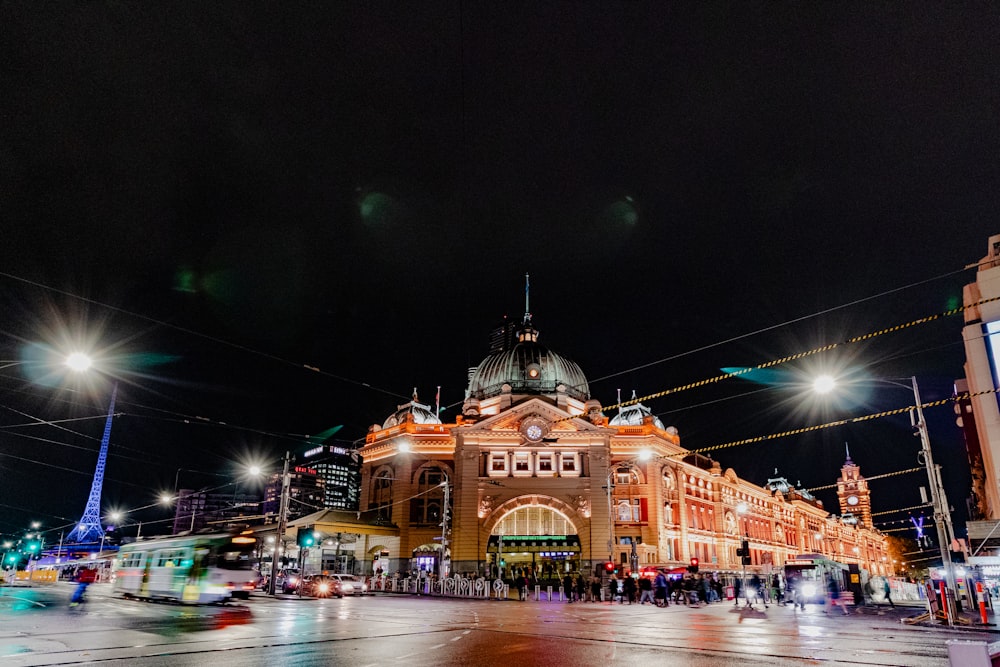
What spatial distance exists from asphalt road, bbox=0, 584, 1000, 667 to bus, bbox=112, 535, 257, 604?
4.41 m

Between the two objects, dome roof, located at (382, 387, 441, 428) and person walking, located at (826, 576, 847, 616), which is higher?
dome roof, located at (382, 387, 441, 428)

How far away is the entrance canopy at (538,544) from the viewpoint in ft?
189

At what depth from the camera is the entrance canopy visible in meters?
57.6

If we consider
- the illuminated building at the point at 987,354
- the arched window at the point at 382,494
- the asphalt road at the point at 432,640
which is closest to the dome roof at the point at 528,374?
the arched window at the point at 382,494

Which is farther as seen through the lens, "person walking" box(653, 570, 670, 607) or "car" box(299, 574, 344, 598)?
"car" box(299, 574, 344, 598)

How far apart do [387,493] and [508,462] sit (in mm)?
13532

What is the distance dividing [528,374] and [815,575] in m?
36.7

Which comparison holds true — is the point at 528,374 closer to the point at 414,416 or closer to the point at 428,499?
the point at 414,416

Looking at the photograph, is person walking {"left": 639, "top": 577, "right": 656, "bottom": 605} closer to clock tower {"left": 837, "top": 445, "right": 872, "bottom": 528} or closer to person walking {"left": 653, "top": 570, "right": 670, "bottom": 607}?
person walking {"left": 653, "top": 570, "right": 670, "bottom": 607}

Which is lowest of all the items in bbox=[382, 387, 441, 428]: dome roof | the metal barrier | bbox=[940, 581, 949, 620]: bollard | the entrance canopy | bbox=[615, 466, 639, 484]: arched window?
the metal barrier

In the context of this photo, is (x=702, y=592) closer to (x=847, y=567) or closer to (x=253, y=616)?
(x=847, y=567)

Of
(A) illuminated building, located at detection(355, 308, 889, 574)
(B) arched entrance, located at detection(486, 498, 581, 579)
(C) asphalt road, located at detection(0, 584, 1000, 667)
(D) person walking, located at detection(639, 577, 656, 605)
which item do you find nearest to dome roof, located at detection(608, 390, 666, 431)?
(A) illuminated building, located at detection(355, 308, 889, 574)

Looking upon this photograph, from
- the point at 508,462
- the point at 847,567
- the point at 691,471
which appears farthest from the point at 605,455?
the point at 847,567

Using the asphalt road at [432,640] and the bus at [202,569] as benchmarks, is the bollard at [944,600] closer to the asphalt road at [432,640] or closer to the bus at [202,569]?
the asphalt road at [432,640]
